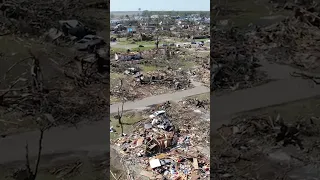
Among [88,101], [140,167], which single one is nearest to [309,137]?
[140,167]

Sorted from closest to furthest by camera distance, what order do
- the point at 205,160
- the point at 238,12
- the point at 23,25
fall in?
the point at 23,25, the point at 238,12, the point at 205,160

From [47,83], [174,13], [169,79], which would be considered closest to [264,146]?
[169,79]

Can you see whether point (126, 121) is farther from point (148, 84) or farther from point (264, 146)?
point (264, 146)

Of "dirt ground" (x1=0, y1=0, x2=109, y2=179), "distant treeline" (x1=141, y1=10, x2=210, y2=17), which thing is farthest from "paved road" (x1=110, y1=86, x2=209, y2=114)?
"distant treeline" (x1=141, y1=10, x2=210, y2=17)

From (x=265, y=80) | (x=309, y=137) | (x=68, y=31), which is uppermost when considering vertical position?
(x=68, y=31)

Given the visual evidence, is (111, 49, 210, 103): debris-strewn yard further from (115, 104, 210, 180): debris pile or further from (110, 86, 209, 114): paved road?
(115, 104, 210, 180): debris pile

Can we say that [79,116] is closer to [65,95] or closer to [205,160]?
[65,95]

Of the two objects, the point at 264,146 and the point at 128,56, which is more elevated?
the point at 128,56
